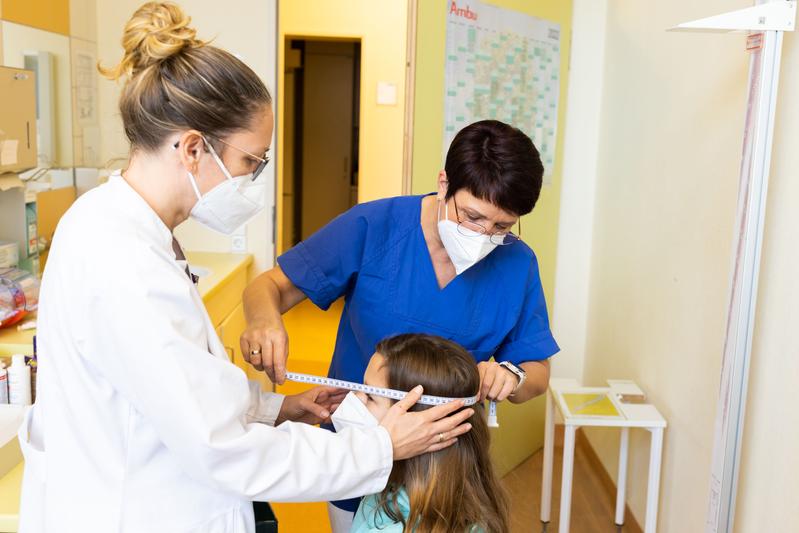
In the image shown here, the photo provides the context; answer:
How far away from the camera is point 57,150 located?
2912mm

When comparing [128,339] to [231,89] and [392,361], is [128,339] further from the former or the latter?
[392,361]

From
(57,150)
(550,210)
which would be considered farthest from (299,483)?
(550,210)

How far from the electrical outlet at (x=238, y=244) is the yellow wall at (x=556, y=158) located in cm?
81

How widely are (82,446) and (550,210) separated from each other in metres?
2.75

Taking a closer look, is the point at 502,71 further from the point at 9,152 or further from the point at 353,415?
the point at 353,415

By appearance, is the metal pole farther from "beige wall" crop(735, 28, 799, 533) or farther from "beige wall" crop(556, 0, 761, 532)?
"beige wall" crop(556, 0, 761, 532)

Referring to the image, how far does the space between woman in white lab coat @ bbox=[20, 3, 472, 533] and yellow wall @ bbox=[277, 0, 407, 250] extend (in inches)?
174

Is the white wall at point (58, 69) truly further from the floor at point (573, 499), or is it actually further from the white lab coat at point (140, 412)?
the floor at point (573, 499)

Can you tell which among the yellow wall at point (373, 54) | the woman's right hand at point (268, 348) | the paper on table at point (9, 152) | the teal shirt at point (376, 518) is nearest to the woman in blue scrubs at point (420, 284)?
the woman's right hand at point (268, 348)

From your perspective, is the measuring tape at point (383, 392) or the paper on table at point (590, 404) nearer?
the measuring tape at point (383, 392)

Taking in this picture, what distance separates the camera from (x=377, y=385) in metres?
1.45

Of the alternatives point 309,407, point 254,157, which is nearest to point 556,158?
point 309,407

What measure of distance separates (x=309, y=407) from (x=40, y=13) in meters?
1.93

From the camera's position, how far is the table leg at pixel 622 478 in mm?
2844
